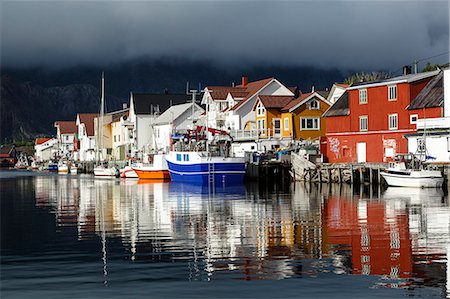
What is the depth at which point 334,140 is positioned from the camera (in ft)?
243

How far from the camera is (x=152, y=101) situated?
129 m

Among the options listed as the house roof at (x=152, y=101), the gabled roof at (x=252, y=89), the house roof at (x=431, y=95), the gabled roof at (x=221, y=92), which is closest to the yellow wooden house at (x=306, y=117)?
the gabled roof at (x=252, y=89)

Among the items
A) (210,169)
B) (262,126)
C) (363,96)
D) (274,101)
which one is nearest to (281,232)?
(210,169)

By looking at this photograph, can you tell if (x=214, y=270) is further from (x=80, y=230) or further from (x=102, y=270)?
(x=80, y=230)

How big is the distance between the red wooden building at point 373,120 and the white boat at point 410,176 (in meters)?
6.98

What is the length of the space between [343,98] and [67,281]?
197 ft

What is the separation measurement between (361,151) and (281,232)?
43612 mm

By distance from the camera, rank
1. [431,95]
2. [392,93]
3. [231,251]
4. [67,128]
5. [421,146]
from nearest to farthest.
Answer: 1. [231,251]
2. [421,146]
3. [431,95]
4. [392,93]
5. [67,128]

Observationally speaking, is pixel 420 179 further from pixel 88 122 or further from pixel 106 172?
pixel 88 122

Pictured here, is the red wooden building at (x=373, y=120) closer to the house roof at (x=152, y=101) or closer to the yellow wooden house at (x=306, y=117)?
the yellow wooden house at (x=306, y=117)

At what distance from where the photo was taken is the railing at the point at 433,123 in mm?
58969

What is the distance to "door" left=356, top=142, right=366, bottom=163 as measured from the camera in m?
70.5

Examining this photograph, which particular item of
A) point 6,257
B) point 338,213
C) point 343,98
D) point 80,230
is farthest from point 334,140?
point 6,257

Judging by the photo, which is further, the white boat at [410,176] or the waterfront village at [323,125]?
the waterfront village at [323,125]
